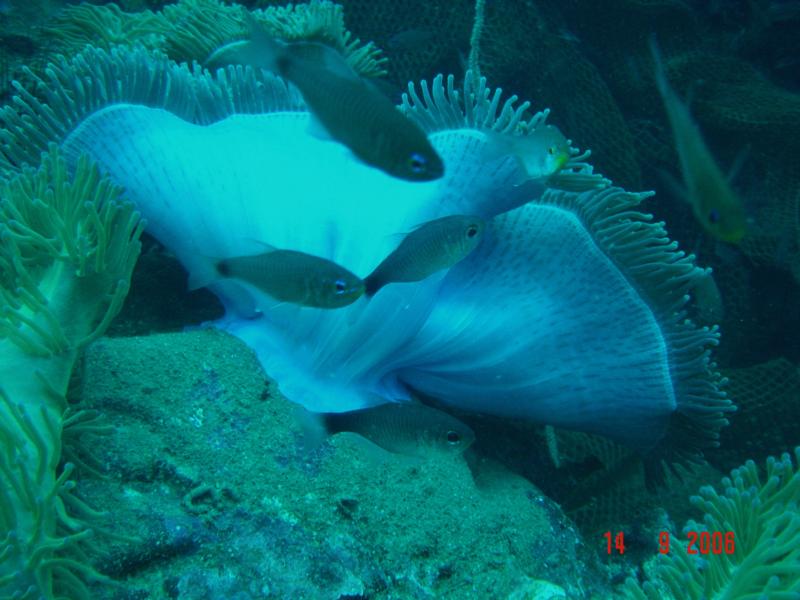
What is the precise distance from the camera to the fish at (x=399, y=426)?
6.86ft

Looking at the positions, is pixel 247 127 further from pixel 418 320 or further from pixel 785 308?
pixel 785 308

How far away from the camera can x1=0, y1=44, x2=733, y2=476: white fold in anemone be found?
2553 mm

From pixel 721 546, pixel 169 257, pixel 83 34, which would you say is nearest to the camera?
pixel 721 546

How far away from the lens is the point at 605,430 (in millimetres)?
2793

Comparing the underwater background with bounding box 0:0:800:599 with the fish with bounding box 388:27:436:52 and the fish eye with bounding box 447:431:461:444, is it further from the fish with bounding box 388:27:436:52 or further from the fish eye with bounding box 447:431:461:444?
the fish with bounding box 388:27:436:52

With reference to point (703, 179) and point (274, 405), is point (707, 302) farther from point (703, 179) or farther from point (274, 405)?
point (274, 405)

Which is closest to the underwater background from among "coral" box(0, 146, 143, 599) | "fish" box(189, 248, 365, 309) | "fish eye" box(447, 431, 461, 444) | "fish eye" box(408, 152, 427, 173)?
"coral" box(0, 146, 143, 599)

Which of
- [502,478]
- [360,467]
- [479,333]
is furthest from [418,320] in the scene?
[502,478]

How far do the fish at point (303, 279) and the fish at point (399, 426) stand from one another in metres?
0.43

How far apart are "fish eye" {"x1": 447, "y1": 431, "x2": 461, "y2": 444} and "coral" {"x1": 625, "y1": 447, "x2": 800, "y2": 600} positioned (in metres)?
0.76

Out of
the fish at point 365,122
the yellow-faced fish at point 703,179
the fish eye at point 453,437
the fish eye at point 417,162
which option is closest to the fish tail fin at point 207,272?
the fish at point 365,122

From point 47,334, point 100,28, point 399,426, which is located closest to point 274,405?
point 399,426

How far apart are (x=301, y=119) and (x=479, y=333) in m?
1.29

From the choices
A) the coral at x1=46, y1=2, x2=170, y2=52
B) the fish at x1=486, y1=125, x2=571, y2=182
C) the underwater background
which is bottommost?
the underwater background
